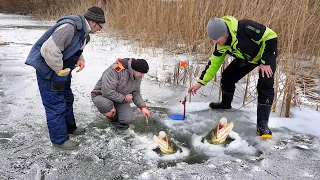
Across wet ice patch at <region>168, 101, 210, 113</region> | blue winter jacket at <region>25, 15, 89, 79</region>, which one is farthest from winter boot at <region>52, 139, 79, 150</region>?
wet ice patch at <region>168, 101, 210, 113</region>

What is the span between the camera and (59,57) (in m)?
2.27

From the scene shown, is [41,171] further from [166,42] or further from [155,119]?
[166,42]

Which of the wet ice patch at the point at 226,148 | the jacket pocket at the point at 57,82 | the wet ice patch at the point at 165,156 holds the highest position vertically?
the jacket pocket at the point at 57,82

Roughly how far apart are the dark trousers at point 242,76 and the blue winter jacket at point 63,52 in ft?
5.75

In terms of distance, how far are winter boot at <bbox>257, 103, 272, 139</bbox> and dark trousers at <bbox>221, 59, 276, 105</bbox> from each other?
0.05 metres

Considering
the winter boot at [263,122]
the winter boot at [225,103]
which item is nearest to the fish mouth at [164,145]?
the winter boot at [263,122]

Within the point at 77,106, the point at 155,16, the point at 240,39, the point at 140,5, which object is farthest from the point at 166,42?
the point at 240,39

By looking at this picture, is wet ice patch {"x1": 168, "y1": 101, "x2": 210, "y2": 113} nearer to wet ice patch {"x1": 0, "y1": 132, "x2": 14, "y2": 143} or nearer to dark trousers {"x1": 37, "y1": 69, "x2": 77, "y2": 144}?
dark trousers {"x1": 37, "y1": 69, "x2": 77, "y2": 144}

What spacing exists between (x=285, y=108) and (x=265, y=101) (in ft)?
2.86

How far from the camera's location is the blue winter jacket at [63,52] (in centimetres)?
234

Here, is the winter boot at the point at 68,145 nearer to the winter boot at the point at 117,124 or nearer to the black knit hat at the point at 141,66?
the winter boot at the point at 117,124

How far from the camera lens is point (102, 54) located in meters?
6.81

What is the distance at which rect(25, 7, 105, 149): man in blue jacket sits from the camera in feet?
7.43

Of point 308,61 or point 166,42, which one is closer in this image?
point 308,61
